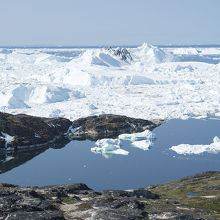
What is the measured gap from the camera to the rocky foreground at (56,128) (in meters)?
75.2

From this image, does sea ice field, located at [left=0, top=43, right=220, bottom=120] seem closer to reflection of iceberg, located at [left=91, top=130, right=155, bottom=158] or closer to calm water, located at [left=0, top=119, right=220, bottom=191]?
reflection of iceberg, located at [left=91, top=130, right=155, bottom=158]

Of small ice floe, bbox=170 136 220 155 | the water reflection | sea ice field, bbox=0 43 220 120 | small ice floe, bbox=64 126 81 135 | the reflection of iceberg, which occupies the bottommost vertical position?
the water reflection

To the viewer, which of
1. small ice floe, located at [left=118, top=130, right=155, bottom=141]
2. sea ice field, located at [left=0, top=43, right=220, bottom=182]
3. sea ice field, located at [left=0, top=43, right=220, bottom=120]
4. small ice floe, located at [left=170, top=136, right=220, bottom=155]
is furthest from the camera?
sea ice field, located at [left=0, top=43, right=220, bottom=120]

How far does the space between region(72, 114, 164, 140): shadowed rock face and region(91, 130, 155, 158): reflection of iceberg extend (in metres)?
7.55

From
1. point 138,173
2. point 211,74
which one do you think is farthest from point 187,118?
point 211,74

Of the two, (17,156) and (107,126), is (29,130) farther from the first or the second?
(107,126)

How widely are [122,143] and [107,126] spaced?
1287 cm

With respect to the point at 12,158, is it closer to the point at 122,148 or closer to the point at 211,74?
the point at 122,148

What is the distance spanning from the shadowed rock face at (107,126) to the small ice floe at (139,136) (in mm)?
5492

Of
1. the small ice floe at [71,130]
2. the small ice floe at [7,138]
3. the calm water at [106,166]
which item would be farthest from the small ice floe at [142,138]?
the small ice floe at [7,138]

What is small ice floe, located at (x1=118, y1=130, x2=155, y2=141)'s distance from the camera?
77.3m

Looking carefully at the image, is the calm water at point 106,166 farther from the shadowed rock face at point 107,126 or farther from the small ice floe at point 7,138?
the shadowed rock face at point 107,126

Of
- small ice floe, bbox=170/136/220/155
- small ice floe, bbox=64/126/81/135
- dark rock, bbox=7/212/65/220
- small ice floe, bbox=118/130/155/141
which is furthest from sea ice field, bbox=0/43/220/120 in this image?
dark rock, bbox=7/212/65/220

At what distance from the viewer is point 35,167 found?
61.9 meters
